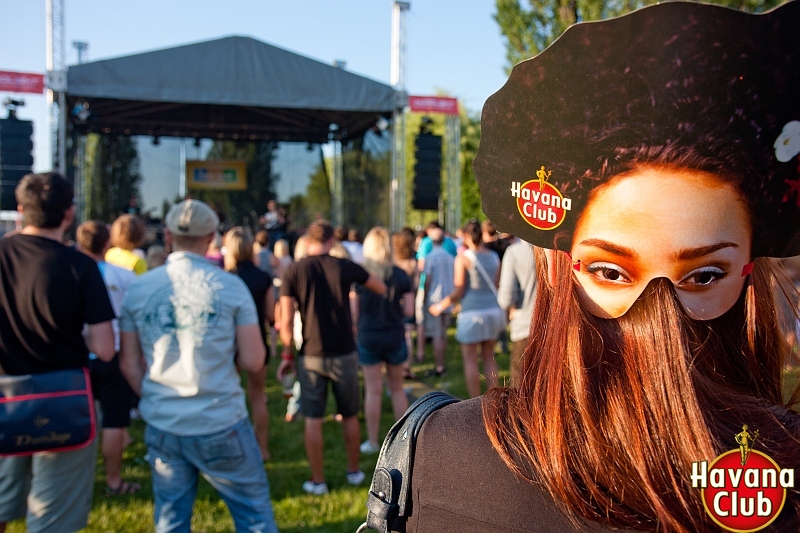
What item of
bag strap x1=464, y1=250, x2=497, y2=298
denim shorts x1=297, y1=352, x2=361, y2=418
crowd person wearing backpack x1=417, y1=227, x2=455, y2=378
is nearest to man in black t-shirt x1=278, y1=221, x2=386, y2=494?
denim shorts x1=297, y1=352, x2=361, y2=418

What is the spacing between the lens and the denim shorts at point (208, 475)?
274 centimetres

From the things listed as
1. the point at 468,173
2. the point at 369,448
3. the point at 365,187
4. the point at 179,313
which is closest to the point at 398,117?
the point at 365,187

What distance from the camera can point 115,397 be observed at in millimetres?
4254

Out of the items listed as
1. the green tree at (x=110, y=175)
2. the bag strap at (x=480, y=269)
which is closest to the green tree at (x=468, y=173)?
the green tree at (x=110, y=175)

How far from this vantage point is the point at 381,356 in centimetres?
502

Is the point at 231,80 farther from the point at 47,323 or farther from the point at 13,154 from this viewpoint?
the point at 47,323

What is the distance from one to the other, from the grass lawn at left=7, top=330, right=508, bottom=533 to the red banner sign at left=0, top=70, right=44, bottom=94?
189 inches

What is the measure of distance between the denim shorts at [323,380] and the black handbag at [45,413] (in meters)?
1.63

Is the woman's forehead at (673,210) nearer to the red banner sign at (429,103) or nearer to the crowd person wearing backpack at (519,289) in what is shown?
the crowd person wearing backpack at (519,289)

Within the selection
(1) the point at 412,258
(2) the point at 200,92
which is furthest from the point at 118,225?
(2) the point at 200,92

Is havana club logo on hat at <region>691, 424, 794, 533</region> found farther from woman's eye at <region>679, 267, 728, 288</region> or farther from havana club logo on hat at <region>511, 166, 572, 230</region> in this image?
havana club logo on hat at <region>511, 166, 572, 230</region>

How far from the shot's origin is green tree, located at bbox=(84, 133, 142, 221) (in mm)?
14594

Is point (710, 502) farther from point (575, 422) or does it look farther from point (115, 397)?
point (115, 397)

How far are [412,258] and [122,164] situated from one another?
10938 millimetres
